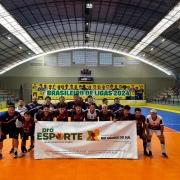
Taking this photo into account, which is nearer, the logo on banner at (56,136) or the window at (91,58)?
the logo on banner at (56,136)

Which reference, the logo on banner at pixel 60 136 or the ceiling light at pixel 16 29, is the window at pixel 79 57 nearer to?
the ceiling light at pixel 16 29

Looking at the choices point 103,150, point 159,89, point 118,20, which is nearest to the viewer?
point 103,150

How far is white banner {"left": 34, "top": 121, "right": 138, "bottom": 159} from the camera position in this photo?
653 centimetres

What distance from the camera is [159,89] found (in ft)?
136

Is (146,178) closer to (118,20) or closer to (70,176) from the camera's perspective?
(70,176)

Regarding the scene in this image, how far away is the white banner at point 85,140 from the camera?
21.4ft

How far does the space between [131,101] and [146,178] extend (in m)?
29.7

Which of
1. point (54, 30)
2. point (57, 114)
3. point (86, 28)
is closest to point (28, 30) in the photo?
point (54, 30)

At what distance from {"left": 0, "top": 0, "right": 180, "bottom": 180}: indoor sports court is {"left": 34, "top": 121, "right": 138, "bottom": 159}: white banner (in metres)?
0.03

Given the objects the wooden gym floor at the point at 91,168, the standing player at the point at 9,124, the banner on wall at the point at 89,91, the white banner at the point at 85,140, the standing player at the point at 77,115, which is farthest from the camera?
the banner on wall at the point at 89,91

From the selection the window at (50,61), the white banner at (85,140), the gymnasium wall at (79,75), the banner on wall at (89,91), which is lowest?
the white banner at (85,140)

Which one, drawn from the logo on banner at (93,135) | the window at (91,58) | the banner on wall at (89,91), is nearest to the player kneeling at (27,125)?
the logo on banner at (93,135)

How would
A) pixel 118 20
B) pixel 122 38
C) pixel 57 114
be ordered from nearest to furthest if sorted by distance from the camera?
1. pixel 57 114
2. pixel 118 20
3. pixel 122 38

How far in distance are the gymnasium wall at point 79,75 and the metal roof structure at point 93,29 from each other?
1793 mm
